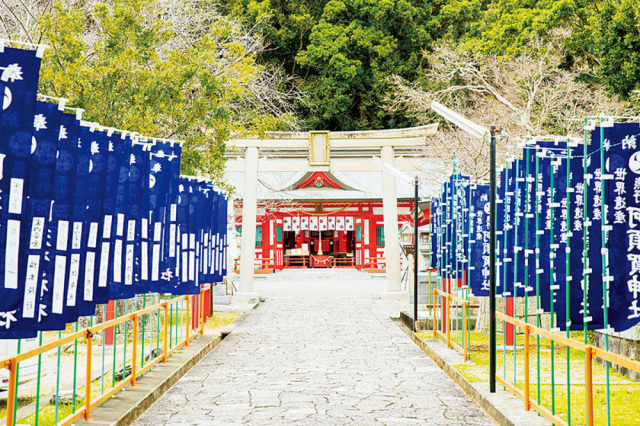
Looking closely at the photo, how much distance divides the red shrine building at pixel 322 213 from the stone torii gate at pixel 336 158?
399 inches

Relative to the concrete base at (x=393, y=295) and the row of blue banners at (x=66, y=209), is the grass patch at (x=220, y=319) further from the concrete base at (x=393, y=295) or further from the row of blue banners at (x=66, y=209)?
the concrete base at (x=393, y=295)

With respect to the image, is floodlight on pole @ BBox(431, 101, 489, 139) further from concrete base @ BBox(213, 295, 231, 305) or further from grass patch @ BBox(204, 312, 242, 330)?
concrete base @ BBox(213, 295, 231, 305)

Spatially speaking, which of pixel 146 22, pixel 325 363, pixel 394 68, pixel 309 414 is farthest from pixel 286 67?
pixel 309 414

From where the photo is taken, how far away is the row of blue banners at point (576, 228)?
548 cm

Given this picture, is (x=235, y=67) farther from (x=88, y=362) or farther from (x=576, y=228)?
(x=576, y=228)

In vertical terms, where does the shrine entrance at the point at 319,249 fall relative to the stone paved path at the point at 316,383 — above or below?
above

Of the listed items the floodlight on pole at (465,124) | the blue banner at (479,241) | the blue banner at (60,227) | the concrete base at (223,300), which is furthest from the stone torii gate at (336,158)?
the blue banner at (60,227)

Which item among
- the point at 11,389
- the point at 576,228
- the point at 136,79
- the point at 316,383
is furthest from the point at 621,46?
the point at 11,389

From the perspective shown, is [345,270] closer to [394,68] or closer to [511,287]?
[394,68]

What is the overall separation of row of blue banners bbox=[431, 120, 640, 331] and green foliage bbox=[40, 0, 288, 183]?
20.3 feet

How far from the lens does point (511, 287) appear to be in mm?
8430

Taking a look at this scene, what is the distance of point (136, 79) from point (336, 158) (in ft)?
49.5

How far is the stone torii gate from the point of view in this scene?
22766 mm

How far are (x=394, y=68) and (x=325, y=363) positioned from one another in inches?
1375
